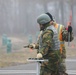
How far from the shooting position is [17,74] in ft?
42.8

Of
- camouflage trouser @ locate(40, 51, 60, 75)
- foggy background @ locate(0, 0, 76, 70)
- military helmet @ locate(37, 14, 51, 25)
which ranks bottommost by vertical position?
camouflage trouser @ locate(40, 51, 60, 75)

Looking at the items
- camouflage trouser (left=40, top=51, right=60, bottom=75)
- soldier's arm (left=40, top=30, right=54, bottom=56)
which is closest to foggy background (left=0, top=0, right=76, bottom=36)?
camouflage trouser (left=40, top=51, right=60, bottom=75)

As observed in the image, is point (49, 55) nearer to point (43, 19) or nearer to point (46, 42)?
point (46, 42)

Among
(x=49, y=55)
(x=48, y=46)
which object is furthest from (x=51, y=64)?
(x=48, y=46)

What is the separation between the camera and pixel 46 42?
6.73 metres

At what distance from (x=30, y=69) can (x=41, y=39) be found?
25.7ft

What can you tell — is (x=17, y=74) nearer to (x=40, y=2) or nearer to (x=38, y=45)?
(x=38, y=45)

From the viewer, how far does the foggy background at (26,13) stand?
195 feet

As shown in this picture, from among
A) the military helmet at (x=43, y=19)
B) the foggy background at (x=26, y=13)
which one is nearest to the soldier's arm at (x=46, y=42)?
the military helmet at (x=43, y=19)

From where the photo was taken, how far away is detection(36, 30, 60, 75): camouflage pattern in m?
6.73

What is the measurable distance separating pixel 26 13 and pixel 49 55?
2291 inches

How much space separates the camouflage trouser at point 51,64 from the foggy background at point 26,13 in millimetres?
50707

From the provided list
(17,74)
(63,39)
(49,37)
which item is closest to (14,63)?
(17,74)

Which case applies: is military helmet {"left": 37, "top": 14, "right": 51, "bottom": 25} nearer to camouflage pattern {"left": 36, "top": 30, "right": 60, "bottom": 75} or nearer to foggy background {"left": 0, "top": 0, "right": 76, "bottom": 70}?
camouflage pattern {"left": 36, "top": 30, "right": 60, "bottom": 75}
